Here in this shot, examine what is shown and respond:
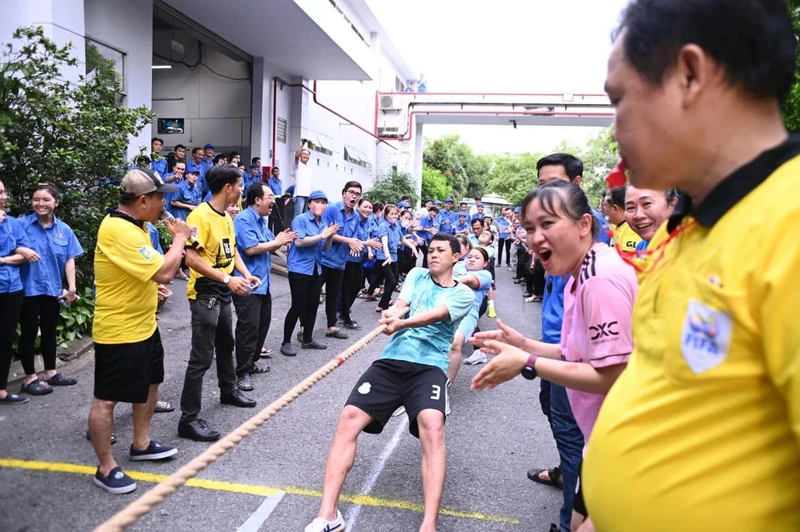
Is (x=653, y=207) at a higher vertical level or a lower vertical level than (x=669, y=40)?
lower

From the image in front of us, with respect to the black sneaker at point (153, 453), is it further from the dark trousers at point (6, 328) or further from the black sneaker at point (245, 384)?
the dark trousers at point (6, 328)

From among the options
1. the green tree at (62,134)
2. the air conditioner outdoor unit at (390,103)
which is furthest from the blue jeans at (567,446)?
the air conditioner outdoor unit at (390,103)

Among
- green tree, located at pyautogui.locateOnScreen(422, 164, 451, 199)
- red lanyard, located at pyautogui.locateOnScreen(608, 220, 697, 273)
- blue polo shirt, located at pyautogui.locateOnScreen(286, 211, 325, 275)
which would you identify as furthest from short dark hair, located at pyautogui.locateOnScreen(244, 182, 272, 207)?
green tree, located at pyautogui.locateOnScreen(422, 164, 451, 199)

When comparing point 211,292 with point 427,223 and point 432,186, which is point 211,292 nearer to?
point 427,223

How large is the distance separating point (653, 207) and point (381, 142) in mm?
23573

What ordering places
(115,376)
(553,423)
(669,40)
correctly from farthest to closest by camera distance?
(115,376) → (553,423) → (669,40)

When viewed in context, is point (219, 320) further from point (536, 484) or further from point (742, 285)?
point (742, 285)

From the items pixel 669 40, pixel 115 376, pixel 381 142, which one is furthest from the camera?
pixel 381 142

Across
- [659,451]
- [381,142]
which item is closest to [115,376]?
[659,451]

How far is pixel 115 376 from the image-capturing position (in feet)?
11.1

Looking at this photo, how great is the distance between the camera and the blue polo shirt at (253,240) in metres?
5.53

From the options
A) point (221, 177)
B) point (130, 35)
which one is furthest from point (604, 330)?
point (130, 35)

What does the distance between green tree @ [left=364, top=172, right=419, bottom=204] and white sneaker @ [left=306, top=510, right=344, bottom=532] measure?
750 inches

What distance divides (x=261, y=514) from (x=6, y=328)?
10.1ft
